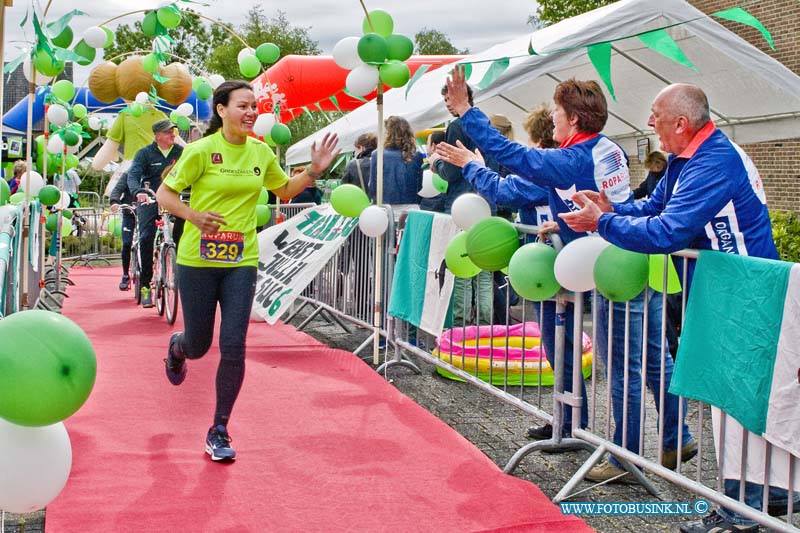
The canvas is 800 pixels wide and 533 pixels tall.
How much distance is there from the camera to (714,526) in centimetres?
405

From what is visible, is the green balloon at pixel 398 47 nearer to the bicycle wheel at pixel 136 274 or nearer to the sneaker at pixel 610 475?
the sneaker at pixel 610 475

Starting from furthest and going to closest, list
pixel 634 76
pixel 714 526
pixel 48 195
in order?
pixel 634 76
pixel 48 195
pixel 714 526

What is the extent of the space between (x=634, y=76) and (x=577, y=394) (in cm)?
888

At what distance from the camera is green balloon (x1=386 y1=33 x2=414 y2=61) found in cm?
746

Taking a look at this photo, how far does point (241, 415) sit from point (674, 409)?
9.17 ft

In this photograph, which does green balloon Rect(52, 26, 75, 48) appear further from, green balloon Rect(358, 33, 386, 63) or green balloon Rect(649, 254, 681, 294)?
green balloon Rect(649, 254, 681, 294)

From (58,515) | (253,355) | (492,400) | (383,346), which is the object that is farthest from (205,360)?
(58,515)

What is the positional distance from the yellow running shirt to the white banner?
116 inches

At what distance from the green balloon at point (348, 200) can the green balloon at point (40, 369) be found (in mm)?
5315

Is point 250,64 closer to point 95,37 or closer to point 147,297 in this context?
point 95,37

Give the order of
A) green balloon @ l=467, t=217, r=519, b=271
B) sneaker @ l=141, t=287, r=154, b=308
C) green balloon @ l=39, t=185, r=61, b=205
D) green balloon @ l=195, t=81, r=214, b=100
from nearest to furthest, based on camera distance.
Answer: green balloon @ l=467, t=217, r=519, b=271 < green balloon @ l=39, t=185, r=61, b=205 < sneaker @ l=141, t=287, r=154, b=308 < green balloon @ l=195, t=81, r=214, b=100

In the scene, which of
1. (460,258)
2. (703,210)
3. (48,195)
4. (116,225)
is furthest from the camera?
(116,225)

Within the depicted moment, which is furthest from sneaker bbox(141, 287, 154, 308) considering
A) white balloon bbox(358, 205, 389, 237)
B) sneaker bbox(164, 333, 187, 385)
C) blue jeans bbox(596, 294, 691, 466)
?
blue jeans bbox(596, 294, 691, 466)

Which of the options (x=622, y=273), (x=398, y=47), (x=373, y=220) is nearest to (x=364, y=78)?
(x=398, y=47)
